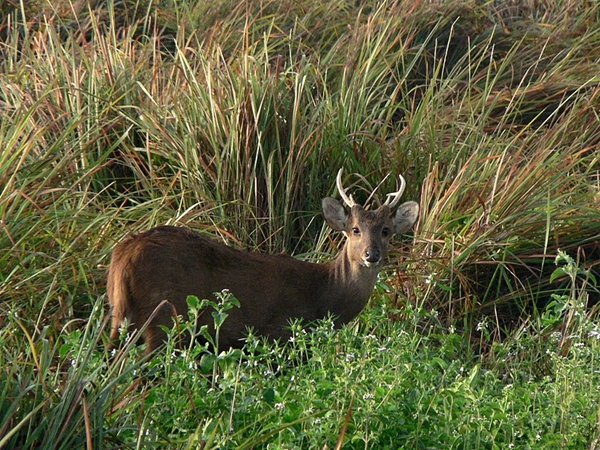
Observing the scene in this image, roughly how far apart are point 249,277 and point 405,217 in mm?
981

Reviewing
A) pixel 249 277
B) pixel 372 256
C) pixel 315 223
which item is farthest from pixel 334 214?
pixel 315 223

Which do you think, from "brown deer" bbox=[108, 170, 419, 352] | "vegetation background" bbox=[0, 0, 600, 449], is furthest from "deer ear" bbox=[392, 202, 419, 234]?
"vegetation background" bbox=[0, 0, 600, 449]

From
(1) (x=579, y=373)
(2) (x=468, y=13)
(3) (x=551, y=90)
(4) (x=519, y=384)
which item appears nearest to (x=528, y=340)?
(4) (x=519, y=384)

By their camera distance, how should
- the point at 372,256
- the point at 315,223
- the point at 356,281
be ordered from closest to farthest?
1. the point at 372,256
2. the point at 356,281
3. the point at 315,223

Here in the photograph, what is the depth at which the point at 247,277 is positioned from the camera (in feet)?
20.6

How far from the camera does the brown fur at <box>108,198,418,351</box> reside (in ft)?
19.3

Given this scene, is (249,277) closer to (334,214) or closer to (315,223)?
(334,214)

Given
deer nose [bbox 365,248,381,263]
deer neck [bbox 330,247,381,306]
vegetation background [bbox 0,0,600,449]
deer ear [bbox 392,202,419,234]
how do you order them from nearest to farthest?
vegetation background [bbox 0,0,600,449] < deer nose [bbox 365,248,381,263] < deer neck [bbox 330,247,381,306] < deer ear [bbox 392,202,419,234]

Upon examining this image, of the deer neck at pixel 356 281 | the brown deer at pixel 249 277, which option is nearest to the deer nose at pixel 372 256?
the brown deer at pixel 249 277

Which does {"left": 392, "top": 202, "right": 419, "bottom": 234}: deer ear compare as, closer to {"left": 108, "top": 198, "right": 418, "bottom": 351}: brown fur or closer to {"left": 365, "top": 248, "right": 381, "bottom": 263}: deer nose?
{"left": 108, "top": 198, "right": 418, "bottom": 351}: brown fur

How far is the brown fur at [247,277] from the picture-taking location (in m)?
5.89

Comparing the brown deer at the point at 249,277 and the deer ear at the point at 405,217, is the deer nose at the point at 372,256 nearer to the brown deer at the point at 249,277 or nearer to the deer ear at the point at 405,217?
the brown deer at the point at 249,277

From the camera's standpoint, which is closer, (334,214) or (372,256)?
(372,256)

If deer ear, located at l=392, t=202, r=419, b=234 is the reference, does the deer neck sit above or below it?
below
